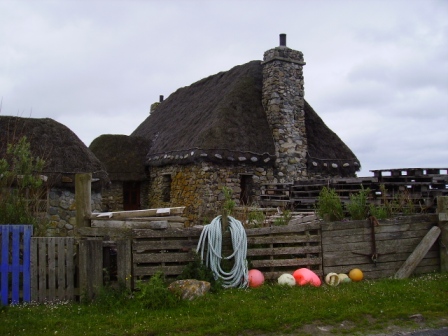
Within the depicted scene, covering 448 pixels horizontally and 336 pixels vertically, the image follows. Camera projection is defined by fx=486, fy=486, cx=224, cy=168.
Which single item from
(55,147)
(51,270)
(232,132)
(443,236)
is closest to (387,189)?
(443,236)

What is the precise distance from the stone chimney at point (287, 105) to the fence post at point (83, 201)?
11233 millimetres

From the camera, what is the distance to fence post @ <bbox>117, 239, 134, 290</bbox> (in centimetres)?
766

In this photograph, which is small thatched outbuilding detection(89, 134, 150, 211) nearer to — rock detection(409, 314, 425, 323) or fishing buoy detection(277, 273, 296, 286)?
fishing buoy detection(277, 273, 296, 286)

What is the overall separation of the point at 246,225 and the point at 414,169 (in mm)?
5350

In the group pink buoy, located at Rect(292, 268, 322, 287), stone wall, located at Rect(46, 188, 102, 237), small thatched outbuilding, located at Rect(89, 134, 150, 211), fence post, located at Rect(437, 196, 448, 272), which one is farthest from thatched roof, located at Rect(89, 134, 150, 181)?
fence post, located at Rect(437, 196, 448, 272)

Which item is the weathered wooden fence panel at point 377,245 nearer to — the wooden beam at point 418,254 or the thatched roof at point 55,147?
the wooden beam at point 418,254

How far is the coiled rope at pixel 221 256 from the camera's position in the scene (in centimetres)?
812

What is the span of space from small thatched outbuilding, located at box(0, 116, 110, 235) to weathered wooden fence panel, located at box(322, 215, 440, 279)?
7674mm

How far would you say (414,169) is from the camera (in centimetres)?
1240

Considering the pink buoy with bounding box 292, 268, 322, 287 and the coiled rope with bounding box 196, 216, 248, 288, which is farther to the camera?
the pink buoy with bounding box 292, 268, 322, 287

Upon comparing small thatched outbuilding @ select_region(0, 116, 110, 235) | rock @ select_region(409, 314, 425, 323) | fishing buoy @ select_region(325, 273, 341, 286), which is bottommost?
rock @ select_region(409, 314, 425, 323)

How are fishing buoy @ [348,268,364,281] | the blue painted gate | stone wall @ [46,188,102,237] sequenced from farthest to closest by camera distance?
stone wall @ [46,188,102,237], fishing buoy @ [348,268,364,281], the blue painted gate

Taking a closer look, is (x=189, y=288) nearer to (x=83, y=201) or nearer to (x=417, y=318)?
(x=83, y=201)

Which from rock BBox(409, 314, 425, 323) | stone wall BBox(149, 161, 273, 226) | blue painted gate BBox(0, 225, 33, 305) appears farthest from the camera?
stone wall BBox(149, 161, 273, 226)
